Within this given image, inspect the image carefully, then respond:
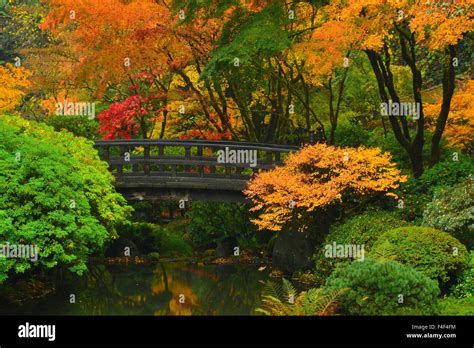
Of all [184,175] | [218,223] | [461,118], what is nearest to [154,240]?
[218,223]

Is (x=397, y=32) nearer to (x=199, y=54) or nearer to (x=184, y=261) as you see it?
(x=199, y=54)

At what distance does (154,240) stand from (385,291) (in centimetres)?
1584

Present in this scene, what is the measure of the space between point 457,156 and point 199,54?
9.32m

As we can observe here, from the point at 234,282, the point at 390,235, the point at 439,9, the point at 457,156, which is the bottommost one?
the point at 234,282

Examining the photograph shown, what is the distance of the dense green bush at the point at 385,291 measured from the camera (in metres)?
13.3

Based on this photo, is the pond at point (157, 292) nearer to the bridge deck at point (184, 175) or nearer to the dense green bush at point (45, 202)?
the dense green bush at point (45, 202)

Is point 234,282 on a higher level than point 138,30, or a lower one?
lower

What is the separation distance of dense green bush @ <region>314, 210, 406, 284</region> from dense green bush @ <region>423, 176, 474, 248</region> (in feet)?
4.14


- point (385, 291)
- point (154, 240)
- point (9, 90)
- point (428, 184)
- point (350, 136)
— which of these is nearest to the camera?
point (385, 291)

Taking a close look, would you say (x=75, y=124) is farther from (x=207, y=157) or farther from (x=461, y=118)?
(x=461, y=118)

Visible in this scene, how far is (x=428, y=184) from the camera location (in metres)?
20.5
